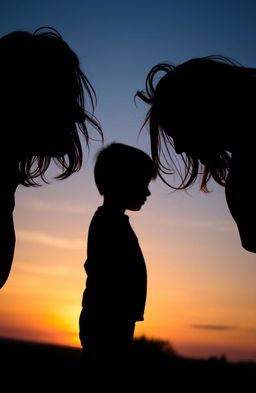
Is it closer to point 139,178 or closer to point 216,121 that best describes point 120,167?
point 139,178

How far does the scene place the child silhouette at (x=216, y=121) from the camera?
Answer: 1.94m

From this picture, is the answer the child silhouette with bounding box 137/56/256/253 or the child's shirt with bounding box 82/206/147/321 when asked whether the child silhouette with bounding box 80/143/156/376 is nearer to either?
the child's shirt with bounding box 82/206/147/321

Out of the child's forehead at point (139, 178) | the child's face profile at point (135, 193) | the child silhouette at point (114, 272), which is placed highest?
the child's forehead at point (139, 178)

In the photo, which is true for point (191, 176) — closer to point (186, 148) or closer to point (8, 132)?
point (186, 148)

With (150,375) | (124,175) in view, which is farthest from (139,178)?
(150,375)

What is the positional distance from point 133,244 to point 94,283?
51cm

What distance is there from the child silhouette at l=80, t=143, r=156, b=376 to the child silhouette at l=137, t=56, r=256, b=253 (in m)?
1.34

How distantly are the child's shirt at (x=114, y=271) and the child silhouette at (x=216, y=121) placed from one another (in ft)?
4.37

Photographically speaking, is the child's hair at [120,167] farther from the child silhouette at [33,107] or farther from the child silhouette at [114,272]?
the child silhouette at [33,107]

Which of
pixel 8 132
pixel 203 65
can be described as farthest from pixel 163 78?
pixel 8 132

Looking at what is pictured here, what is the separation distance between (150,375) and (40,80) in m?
2.79

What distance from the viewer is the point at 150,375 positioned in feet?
12.3

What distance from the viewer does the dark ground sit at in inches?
138

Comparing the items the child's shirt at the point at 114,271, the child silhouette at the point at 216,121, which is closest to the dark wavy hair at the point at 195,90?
the child silhouette at the point at 216,121
